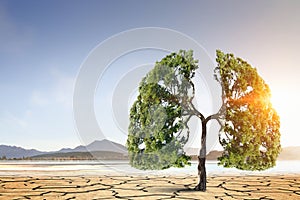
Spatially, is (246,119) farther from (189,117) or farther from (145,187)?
(145,187)

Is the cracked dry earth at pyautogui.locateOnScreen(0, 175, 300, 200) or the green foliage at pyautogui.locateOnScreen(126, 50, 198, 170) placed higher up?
the green foliage at pyautogui.locateOnScreen(126, 50, 198, 170)

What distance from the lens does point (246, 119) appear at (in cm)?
568

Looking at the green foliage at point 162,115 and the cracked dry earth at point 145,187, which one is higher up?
the green foliage at point 162,115

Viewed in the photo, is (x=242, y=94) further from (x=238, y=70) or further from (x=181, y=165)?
(x=181, y=165)

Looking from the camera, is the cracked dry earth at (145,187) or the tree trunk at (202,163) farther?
the tree trunk at (202,163)

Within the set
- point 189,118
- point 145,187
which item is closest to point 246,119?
point 189,118

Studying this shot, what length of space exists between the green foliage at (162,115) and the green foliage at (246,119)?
59 cm

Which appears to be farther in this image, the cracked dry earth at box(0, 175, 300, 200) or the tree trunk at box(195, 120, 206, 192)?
the tree trunk at box(195, 120, 206, 192)

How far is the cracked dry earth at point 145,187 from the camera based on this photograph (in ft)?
19.1

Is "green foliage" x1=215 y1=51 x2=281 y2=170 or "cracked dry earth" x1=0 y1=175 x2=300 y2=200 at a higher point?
"green foliage" x1=215 y1=51 x2=281 y2=170

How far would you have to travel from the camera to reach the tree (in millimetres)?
5793

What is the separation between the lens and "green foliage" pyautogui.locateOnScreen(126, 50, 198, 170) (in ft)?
19.1

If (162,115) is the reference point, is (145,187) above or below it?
below

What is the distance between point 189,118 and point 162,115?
56 centimetres
